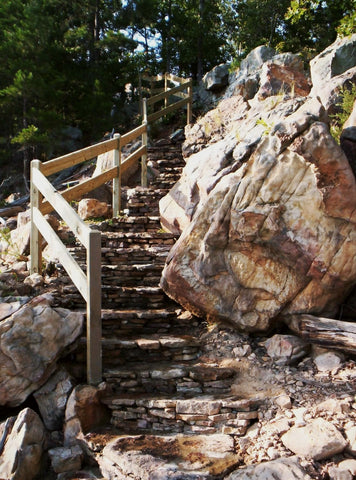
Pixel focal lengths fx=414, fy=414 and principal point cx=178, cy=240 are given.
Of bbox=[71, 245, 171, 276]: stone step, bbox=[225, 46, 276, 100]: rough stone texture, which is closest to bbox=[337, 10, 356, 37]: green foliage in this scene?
bbox=[225, 46, 276, 100]: rough stone texture

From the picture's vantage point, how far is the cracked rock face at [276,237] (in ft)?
15.0

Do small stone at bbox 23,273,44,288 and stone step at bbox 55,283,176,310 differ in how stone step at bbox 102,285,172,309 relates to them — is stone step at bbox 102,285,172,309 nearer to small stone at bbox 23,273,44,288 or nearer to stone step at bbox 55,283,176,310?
stone step at bbox 55,283,176,310

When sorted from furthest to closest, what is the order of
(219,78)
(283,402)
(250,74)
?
(219,78) < (250,74) < (283,402)

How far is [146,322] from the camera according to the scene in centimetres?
505

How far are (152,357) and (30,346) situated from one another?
4.34 ft

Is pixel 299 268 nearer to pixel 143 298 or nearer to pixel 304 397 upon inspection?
pixel 304 397

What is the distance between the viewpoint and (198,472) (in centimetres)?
314

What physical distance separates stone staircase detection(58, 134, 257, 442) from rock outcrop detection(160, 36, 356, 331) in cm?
46

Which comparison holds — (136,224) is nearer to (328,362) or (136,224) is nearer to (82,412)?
(82,412)

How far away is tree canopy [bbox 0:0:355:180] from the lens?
10955 mm

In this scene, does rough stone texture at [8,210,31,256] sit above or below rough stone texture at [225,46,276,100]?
below

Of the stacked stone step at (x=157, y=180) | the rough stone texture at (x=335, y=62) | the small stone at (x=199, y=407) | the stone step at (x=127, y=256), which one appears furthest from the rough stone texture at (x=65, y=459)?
the rough stone texture at (x=335, y=62)

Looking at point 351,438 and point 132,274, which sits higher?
point 132,274

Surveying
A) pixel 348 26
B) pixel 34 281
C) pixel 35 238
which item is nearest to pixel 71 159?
Result: pixel 35 238
